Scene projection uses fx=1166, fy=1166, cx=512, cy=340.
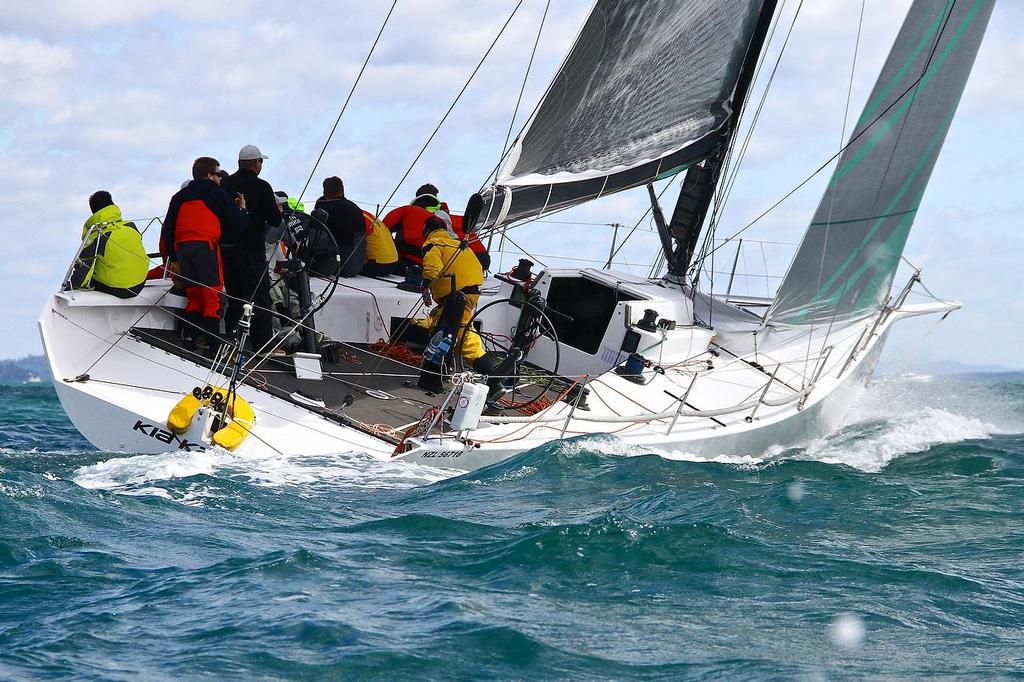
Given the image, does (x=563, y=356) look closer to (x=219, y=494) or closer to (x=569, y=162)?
(x=569, y=162)

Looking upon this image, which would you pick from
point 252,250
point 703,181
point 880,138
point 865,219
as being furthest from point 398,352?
point 880,138

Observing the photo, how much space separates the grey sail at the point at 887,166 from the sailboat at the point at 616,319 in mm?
16

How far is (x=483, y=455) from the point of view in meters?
7.11

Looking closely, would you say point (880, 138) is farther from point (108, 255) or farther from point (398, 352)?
point (108, 255)

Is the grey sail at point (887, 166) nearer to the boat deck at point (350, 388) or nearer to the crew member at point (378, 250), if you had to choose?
the boat deck at point (350, 388)

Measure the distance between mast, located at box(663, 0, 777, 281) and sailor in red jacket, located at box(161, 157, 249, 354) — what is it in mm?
4226

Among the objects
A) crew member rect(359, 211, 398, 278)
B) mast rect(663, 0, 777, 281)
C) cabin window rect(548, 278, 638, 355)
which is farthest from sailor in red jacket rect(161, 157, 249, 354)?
mast rect(663, 0, 777, 281)

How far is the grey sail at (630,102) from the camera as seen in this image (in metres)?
8.59

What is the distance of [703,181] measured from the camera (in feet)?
34.1

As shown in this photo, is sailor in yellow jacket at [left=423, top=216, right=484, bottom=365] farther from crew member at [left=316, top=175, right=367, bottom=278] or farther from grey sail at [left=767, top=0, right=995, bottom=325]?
grey sail at [left=767, top=0, right=995, bottom=325]

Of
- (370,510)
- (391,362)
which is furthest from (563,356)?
A: (370,510)

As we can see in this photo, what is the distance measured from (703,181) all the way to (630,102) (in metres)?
1.51

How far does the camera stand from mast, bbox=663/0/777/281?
32.2 feet

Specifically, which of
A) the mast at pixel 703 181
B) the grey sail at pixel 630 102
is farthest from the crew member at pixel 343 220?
the mast at pixel 703 181
